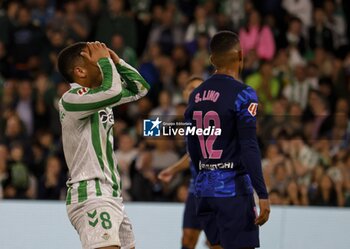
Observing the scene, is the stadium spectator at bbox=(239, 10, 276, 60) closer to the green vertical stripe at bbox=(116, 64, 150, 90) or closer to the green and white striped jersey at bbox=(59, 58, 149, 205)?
the green vertical stripe at bbox=(116, 64, 150, 90)

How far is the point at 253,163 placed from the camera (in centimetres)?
636

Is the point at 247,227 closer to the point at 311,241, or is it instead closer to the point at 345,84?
the point at 311,241

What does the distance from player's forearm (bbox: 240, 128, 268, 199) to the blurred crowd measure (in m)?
4.34

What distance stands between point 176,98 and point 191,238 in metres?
4.67

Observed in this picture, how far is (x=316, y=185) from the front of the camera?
10.9m

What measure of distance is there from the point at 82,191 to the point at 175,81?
760cm

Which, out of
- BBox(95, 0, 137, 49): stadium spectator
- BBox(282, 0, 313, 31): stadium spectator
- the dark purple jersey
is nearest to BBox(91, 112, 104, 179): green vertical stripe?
the dark purple jersey

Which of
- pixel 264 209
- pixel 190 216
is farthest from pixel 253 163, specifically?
pixel 190 216

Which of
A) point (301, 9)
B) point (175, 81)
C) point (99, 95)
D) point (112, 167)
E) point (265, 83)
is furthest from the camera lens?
point (301, 9)

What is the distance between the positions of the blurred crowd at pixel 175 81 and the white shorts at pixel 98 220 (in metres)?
4.65

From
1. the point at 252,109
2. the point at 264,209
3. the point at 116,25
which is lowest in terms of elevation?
the point at 264,209

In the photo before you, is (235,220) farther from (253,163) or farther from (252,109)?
(252,109)

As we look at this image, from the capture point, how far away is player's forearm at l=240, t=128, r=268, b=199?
6.35m

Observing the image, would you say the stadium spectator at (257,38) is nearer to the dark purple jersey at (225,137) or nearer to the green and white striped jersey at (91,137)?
the dark purple jersey at (225,137)
